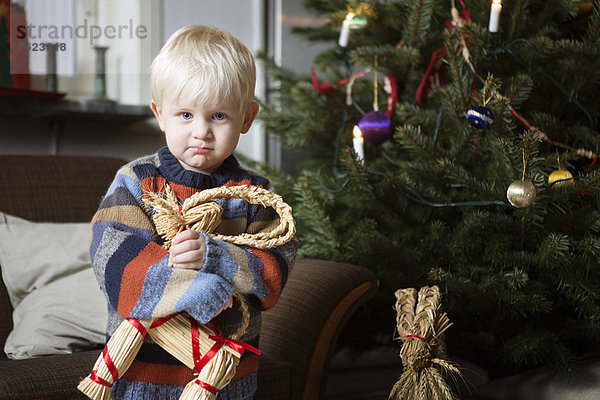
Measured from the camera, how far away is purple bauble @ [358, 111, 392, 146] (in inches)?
58.7

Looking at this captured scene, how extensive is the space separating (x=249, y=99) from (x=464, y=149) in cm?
68

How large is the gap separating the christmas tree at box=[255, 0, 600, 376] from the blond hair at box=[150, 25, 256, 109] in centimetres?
54

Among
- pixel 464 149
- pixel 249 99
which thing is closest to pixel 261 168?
pixel 464 149

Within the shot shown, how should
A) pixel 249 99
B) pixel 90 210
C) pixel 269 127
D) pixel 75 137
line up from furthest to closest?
1. pixel 75 137
2. pixel 269 127
3. pixel 90 210
4. pixel 249 99

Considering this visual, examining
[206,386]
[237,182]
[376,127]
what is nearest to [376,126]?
[376,127]

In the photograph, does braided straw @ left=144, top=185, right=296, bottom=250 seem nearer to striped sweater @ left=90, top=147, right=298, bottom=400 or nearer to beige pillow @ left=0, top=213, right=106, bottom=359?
striped sweater @ left=90, top=147, right=298, bottom=400

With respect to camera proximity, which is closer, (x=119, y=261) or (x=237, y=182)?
(x=119, y=261)

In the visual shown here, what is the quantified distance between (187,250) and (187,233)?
0.07 ft

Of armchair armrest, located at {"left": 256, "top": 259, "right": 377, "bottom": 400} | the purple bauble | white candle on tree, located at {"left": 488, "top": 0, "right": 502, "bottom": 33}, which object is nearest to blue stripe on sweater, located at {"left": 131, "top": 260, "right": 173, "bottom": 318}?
armchair armrest, located at {"left": 256, "top": 259, "right": 377, "bottom": 400}

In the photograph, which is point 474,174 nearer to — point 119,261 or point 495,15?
point 495,15

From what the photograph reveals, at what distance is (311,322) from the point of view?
1227 millimetres

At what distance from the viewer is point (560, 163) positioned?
4.25 feet

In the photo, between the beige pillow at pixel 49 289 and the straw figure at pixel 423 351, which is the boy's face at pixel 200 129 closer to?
the straw figure at pixel 423 351

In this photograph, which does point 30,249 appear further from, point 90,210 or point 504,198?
point 504,198
